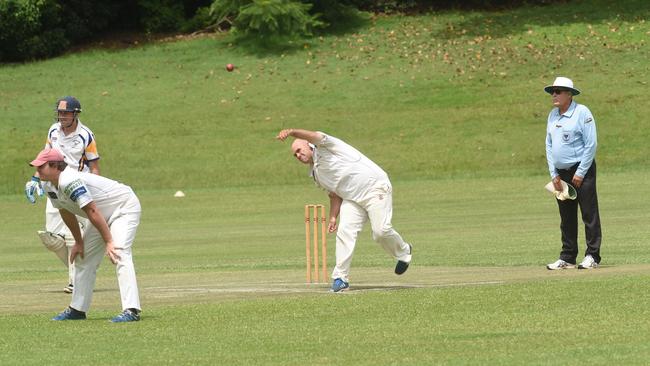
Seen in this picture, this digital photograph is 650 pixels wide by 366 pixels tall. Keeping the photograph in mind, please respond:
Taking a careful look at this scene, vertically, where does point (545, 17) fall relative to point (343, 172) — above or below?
below

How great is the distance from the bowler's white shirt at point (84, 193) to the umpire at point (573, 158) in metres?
4.95

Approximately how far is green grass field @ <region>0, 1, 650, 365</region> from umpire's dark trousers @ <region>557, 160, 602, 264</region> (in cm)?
40

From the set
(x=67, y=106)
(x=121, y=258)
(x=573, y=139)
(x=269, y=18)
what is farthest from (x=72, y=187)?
(x=269, y=18)

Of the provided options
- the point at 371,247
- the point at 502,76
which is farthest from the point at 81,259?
the point at 502,76

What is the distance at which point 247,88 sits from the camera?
4338cm

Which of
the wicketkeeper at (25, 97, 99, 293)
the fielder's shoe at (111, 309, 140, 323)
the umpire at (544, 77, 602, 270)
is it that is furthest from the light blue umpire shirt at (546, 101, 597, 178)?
the fielder's shoe at (111, 309, 140, 323)

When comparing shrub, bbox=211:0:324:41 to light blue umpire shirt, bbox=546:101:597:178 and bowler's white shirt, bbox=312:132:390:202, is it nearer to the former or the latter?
light blue umpire shirt, bbox=546:101:597:178

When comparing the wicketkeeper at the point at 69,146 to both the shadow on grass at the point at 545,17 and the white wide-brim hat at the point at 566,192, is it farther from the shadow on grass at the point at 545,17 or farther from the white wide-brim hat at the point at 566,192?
the shadow on grass at the point at 545,17

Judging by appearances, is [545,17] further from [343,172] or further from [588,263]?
[343,172]

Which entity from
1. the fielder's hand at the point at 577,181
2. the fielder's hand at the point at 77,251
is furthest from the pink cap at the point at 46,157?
the fielder's hand at the point at 577,181

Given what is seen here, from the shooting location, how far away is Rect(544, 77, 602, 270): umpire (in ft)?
46.5

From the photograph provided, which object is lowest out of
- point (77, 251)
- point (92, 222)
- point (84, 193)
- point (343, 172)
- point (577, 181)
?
point (577, 181)

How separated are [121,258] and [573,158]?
528 centimetres

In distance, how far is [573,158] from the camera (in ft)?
46.8
